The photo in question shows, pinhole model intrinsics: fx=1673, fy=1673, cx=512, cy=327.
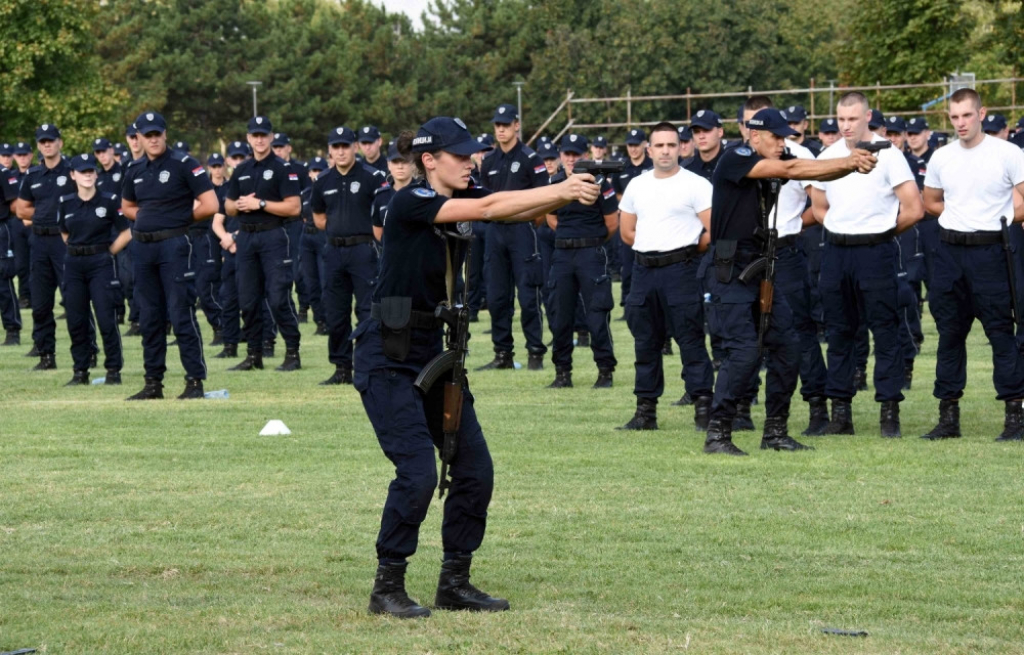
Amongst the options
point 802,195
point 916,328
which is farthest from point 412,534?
A: point 916,328

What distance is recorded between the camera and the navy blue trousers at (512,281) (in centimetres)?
1773

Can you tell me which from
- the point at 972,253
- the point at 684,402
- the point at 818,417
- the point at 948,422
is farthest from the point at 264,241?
the point at 972,253

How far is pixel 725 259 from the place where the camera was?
1136cm

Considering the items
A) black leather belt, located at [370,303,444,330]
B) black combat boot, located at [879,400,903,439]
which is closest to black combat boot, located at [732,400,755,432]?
black combat boot, located at [879,400,903,439]

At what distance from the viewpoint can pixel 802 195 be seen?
42.6 ft

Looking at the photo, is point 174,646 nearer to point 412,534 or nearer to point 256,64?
point 412,534

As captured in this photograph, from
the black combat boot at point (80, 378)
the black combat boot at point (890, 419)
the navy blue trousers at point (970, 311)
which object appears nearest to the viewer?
the navy blue trousers at point (970, 311)

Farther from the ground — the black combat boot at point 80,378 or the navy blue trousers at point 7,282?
the navy blue trousers at point 7,282

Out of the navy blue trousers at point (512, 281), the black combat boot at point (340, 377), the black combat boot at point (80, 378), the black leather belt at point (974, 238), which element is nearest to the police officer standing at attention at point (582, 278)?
the navy blue trousers at point (512, 281)

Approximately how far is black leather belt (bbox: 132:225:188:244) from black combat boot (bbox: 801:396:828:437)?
5.71 metres

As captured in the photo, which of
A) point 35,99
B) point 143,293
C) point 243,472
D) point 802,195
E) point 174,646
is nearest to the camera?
point 174,646

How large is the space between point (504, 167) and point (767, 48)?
5888 cm

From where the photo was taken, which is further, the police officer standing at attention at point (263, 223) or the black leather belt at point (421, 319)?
the police officer standing at attention at point (263, 223)

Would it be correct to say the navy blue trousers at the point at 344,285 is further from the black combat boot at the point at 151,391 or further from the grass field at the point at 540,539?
the grass field at the point at 540,539
